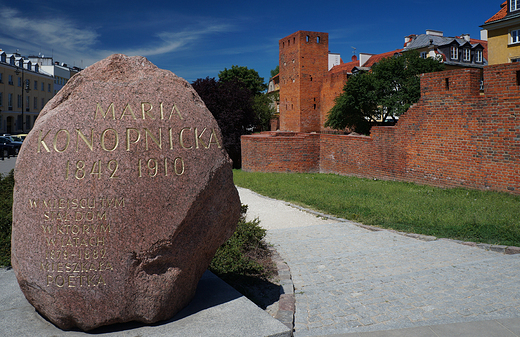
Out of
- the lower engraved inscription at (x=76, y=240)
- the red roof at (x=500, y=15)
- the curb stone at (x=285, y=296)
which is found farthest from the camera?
the red roof at (x=500, y=15)

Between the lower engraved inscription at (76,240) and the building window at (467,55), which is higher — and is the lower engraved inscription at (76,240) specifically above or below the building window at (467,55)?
below

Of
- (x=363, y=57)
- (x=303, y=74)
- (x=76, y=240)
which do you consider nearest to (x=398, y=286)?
(x=76, y=240)

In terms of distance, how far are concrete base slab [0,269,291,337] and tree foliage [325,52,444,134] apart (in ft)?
75.7

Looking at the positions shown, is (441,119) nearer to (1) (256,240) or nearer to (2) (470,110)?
(2) (470,110)

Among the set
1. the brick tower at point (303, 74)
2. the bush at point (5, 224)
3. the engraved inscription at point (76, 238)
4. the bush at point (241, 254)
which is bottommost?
the bush at point (241, 254)

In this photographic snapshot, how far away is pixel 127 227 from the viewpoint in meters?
3.43

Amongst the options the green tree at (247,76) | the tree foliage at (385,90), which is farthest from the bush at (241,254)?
the green tree at (247,76)

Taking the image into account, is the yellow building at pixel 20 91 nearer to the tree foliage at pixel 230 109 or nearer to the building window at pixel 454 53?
the tree foliage at pixel 230 109

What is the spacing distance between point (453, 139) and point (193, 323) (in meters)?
11.4

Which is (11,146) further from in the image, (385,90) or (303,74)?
(385,90)

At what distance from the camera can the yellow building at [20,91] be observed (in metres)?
45.3

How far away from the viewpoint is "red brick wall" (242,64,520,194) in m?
11.0

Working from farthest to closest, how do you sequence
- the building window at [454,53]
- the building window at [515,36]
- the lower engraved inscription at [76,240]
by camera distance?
the building window at [454,53] → the building window at [515,36] → the lower engraved inscription at [76,240]

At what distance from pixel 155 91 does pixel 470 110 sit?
35.9 feet
